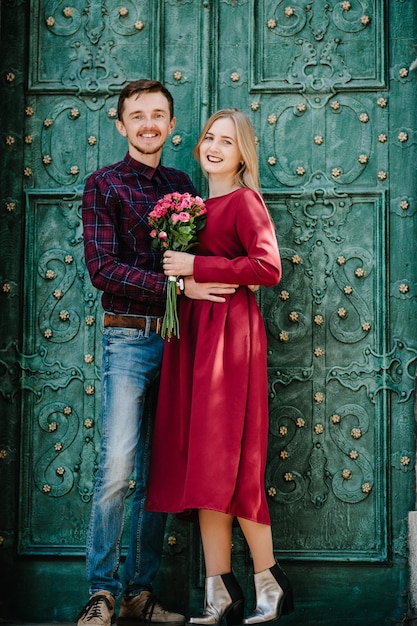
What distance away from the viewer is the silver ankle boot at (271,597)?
429cm

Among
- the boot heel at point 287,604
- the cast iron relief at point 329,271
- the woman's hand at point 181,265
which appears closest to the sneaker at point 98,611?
the boot heel at point 287,604

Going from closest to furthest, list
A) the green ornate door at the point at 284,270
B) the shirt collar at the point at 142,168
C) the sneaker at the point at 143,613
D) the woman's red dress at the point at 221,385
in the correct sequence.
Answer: the woman's red dress at the point at 221,385 < the sneaker at the point at 143,613 < the shirt collar at the point at 142,168 < the green ornate door at the point at 284,270

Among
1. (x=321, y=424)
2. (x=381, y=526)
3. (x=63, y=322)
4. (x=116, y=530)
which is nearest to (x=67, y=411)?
(x=63, y=322)

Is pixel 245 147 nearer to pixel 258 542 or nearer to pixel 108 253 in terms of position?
pixel 108 253

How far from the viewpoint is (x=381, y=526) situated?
492 cm

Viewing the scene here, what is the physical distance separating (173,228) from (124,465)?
104 centimetres

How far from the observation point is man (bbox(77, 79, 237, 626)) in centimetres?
443

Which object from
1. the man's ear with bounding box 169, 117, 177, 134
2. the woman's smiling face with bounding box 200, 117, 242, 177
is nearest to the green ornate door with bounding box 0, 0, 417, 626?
the man's ear with bounding box 169, 117, 177, 134

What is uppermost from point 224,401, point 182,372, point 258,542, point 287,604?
point 182,372

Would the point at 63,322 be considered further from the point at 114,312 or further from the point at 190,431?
the point at 190,431

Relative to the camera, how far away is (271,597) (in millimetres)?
4320

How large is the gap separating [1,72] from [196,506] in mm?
2454

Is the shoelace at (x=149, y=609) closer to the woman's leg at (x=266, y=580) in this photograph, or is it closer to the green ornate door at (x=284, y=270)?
the green ornate door at (x=284, y=270)

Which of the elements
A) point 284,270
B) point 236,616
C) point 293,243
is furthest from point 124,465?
point 293,243
